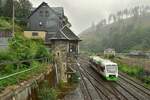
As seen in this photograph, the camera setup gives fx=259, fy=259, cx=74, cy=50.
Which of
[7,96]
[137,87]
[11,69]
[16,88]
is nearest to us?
[7,96]

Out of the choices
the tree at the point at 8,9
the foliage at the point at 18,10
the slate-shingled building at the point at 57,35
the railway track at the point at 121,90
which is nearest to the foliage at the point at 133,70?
the railway track at the point at 121,90

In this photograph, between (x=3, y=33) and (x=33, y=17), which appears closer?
(x=3, y=33)

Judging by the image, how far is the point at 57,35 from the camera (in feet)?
117

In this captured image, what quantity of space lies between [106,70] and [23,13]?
132 ft

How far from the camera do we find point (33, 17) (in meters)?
53.9

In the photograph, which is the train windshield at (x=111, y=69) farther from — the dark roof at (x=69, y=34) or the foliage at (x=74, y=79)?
the dark roof at (x=69, y=34)

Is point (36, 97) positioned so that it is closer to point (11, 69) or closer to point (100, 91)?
point (11, 69)

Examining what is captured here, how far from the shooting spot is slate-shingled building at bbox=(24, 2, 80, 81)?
34.4 m

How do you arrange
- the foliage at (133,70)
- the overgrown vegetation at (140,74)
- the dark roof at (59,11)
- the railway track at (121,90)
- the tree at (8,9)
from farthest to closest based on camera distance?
the tree at (8,9)
the dark roof at (59,11)
the foliage at (133,70)
the overgrown vegetation at (140,74)
the railway track at (121,90)

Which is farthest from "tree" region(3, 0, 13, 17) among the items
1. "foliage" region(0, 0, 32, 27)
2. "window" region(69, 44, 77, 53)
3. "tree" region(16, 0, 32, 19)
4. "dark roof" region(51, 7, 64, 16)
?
"window" region(69, 44, 77, 53)

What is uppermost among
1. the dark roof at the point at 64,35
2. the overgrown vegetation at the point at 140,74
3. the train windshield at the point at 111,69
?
the dark roof at the point at 64,35

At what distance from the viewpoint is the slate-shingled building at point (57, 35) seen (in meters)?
34.4

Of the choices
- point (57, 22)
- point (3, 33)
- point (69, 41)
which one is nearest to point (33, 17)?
point (57, 22)

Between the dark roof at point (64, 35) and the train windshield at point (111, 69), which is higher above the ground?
→ the dark roof at point (64, 35)
